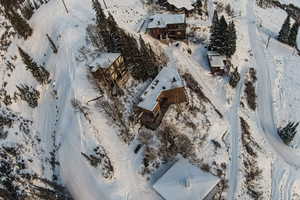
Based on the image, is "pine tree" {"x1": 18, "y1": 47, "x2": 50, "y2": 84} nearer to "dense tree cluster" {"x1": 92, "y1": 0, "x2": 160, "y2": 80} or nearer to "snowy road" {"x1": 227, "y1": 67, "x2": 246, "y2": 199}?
"dense tree cluster" {"x1": 92, "y1": 0, "x2": 160, "y2": 80}

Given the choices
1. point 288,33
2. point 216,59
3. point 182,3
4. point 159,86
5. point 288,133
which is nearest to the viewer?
point 159,86

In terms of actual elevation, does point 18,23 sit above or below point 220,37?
above

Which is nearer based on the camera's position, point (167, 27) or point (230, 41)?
point (230, 41)

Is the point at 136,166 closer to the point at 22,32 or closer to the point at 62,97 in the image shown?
the point at 62,97

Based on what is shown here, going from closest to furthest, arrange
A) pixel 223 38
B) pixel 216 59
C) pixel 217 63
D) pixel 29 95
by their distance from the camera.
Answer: pixel 29 95 → pixel 217 63 → pixel 223 38 → pixel 216 59

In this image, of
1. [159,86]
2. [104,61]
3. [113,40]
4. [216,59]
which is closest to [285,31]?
[216,59]

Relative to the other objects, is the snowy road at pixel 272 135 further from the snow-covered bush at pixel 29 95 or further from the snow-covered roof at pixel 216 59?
the snow-covered bush at pixel 29 95

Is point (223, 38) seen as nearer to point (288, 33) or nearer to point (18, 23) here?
point (288, 33)
